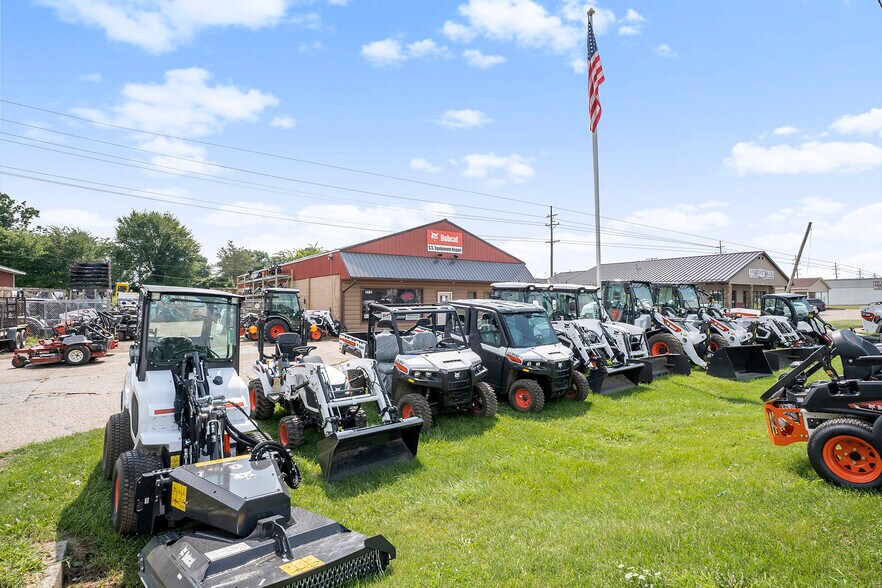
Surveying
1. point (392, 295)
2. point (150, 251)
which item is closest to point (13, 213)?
point (150, 251)

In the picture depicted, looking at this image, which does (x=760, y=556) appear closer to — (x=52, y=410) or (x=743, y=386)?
(x=743, y=386)

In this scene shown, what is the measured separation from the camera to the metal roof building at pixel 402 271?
2505 centimetres

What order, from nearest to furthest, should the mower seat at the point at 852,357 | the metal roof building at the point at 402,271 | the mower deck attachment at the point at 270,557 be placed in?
1. the mower deck attachment at the point at 270,557
2. the mower seat at the point at 852,357
3. the metal roof building at the point at 402,271

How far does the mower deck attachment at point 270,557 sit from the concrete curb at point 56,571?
0.68 m

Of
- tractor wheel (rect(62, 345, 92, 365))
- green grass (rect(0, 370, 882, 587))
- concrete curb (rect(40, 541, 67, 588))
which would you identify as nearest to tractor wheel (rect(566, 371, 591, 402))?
green grass (rect(0, 370, 882, 587))

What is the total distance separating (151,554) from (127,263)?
5799cm

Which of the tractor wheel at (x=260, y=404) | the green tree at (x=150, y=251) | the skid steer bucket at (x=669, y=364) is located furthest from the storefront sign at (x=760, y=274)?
the green tree at (x=150, y=251)

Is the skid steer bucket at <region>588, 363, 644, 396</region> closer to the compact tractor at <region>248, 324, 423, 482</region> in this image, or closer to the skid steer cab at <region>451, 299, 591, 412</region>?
the skid steer cab at <region>451, 299, 591, 412</region>

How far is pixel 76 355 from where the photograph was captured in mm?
14672

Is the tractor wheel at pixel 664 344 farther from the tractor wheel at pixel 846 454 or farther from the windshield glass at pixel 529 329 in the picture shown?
the tractor wheel at pixel 846 454

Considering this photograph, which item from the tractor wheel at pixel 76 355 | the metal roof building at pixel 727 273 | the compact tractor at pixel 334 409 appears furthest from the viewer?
the metal roof building at pixel 727 273

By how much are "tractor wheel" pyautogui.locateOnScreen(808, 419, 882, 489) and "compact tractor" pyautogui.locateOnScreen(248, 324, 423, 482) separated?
4.11 metres

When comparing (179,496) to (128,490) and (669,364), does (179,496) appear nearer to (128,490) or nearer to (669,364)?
(128,490)

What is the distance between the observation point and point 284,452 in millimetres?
4141
